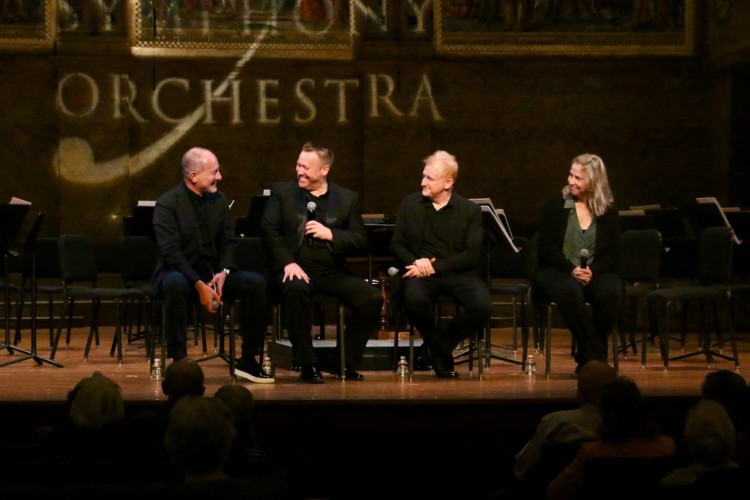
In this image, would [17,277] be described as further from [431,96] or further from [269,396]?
[269,396]

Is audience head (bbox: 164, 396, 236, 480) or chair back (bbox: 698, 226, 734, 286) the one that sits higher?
chair back (bbox: 698, 226, 734, 286)

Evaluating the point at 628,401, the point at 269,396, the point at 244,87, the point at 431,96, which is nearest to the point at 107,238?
the point at 244,87

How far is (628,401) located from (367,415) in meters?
2.05

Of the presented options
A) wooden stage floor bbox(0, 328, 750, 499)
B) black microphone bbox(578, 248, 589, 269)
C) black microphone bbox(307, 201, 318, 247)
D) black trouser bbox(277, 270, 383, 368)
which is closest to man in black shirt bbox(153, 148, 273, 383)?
black trouser bbox(277, 270, 383, 368)

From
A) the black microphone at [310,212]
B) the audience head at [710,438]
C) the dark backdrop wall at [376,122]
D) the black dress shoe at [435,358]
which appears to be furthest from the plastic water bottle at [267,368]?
the dark backdrop wall at [376,122]

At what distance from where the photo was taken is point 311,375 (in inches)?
242

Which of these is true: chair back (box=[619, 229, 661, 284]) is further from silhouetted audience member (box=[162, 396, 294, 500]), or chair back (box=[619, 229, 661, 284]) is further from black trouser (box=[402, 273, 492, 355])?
silhouetted audience member (box=[162, 396, 294, 500])

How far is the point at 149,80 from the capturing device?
11.1 m

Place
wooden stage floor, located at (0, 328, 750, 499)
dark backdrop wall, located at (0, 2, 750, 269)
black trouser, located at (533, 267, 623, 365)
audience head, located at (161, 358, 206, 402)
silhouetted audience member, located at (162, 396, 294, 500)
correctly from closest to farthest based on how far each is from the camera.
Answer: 1. silhouetted audience member, located at (162, 396, 294, 500)
2. audience head, located at (161, 358, 206, 402)
3. wooden stage floor, located at (0, 328, 750, 499)
4. black trouser, located at (533, 267, 623, 365)
5. dark backdrop wall, located at (0, 2, 750, 269)

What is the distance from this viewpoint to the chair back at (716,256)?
23.6 ft

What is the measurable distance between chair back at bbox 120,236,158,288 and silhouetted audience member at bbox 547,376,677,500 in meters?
5.12

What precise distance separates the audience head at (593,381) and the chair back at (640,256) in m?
3.37

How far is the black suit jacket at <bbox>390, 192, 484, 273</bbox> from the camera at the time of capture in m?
6.48

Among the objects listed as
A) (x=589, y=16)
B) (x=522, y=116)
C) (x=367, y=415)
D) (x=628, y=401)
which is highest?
(x=589, y=16)
